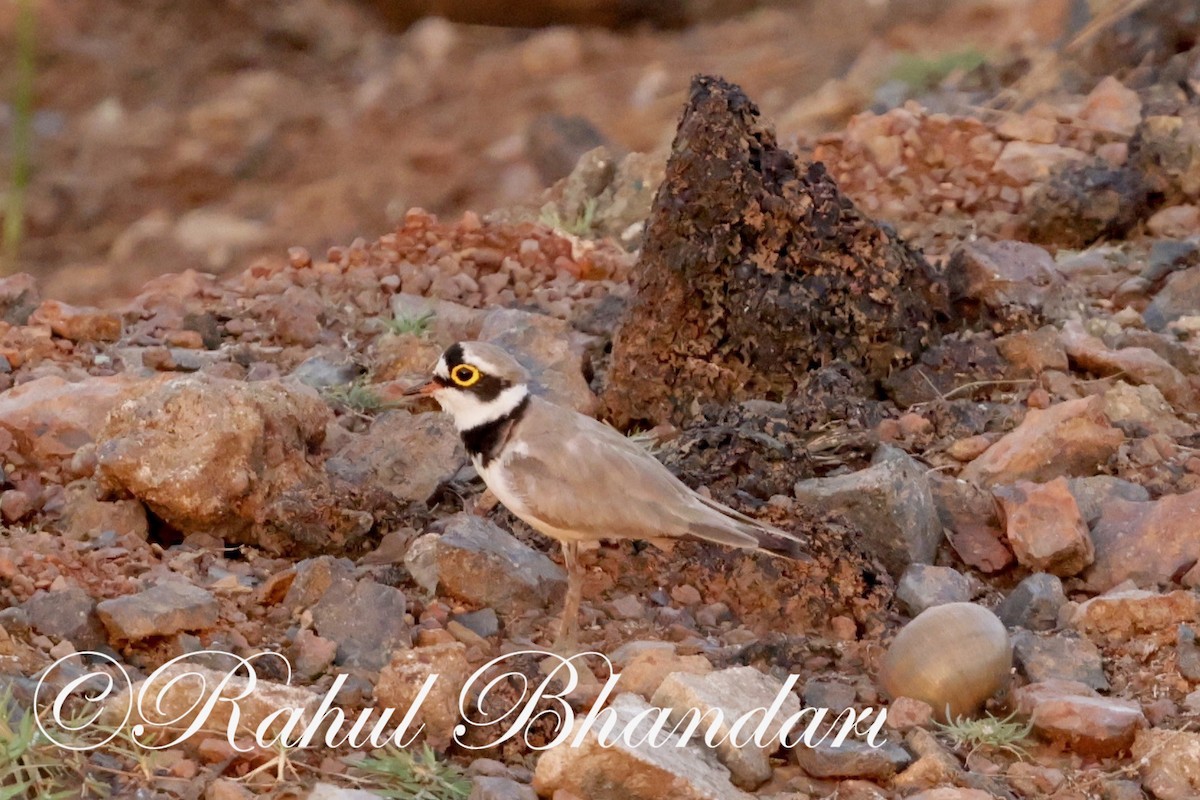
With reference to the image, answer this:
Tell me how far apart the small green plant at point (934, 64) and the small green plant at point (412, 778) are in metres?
1.81

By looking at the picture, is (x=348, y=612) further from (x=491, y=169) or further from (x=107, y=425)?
(x=491, y=169)

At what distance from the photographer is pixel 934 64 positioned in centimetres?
84

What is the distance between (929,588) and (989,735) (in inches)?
26.3

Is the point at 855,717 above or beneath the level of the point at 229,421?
beneath

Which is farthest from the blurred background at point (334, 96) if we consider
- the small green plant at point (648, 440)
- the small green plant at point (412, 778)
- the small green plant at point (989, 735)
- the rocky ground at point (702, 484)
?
the small green plant at point (648, 440)

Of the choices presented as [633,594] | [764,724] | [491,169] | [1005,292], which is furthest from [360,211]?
[1005,292]

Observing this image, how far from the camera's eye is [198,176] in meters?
0.77

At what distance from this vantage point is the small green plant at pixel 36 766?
87.4 inches

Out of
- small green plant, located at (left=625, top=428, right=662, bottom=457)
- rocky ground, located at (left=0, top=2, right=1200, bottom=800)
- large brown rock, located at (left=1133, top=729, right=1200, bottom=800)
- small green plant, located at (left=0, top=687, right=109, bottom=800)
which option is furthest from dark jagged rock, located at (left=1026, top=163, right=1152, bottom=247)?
small green plant, located at (left=0, top=687, right=109, bottom=800)

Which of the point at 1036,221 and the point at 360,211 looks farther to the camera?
the point at 1036,221

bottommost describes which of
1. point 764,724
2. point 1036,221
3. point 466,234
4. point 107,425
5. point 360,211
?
point 764,724

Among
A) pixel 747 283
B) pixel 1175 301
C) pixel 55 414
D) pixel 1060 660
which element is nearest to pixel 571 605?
pixel 1060 660

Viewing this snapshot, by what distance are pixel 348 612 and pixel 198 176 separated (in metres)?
2.36

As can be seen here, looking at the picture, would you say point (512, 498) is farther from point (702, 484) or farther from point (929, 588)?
point (929, 588)
